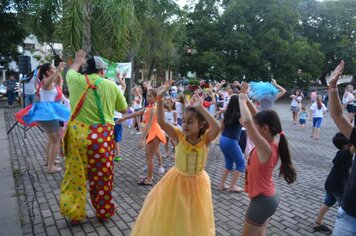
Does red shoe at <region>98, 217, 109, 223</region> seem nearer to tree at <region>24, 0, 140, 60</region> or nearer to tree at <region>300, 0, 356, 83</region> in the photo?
tree at <region>24, 0, 140, 60</region>

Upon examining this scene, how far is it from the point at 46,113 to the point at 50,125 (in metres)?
0.24

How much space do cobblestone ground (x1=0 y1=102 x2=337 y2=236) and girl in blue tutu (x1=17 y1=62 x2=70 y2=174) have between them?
583 millimetres

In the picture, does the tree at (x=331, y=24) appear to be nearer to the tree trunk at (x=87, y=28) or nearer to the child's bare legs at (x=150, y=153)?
the tree trunk at (x=87, y=28)

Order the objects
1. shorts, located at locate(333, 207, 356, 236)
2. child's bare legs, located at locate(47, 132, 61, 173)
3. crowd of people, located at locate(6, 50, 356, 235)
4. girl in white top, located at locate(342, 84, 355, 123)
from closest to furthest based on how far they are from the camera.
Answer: shorts, located at locate(333, 207, 356, 236) → crowd of people, located at locate(6, 50, 356, 235) → child's bare legs, located at locate(47, 132, 61, 173) → girl in white top, located at locate(342, 84, 355, 123)

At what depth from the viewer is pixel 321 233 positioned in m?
4.02

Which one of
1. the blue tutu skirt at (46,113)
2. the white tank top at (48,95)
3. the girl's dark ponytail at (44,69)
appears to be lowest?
the blue tutu skirt at (46,113)

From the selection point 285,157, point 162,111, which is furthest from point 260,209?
point 162,111

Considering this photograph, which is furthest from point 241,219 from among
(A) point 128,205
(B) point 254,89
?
(B) point 254,89

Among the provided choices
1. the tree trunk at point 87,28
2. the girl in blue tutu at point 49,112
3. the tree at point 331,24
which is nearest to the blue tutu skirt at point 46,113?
the girl in blue tutu at point 49,112

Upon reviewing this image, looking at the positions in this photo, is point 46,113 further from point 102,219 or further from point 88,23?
point 88,23

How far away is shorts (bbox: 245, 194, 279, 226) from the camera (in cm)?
281

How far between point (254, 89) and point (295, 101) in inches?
391

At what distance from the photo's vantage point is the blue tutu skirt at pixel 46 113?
18.4 feet

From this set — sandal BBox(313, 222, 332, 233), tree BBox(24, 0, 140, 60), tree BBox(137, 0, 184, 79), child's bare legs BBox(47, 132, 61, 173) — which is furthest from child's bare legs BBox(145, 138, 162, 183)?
tree BBox(137, 0, 184, 79)
